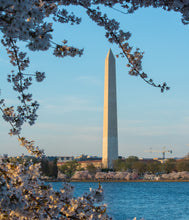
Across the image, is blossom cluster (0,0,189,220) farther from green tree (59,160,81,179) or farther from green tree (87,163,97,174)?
green tree (59,160,81,179)

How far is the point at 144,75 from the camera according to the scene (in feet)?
15.8

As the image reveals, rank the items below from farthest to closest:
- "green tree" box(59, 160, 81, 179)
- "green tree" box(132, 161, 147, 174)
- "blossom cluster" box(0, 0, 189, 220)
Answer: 1. "green tree" box(59, 160, 81, 179)
2. "green tree" box(132, 161, 147, 174)
3. "blossom cluster" box(0, 0, 189, 220)

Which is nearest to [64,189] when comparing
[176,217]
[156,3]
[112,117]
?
[156,3]

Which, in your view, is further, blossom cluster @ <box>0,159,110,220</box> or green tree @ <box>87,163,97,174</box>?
green tree @ <box>87,163,97,174</box>

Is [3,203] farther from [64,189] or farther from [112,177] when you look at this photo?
[112,177]

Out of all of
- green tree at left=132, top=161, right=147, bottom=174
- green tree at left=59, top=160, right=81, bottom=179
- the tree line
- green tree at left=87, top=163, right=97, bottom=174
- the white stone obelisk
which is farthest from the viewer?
green tree at left=59, top=160, right=81, bottom=179

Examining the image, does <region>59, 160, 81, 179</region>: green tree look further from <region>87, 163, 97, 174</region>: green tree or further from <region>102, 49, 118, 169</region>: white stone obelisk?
<region>102, 49, 118, 169</region>: white stone obelisk

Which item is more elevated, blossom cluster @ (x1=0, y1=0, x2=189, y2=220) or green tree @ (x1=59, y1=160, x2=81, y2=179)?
blossom cluster @ (x1=0, y1=0, x2=189, y2=220)

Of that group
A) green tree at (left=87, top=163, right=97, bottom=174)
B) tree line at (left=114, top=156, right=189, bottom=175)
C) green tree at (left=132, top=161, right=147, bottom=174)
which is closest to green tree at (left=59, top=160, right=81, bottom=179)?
green tree at (left=87, top=163, right=97, bottom=174)

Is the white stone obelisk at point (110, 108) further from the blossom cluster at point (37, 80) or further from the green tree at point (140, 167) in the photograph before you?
the blossom cluster at point (37, 80)

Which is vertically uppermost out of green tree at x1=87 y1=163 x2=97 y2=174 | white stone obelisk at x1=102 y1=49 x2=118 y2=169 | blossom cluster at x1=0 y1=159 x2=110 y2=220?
white stone obelisk at x1=102 y1=49 x2=118 y2=169

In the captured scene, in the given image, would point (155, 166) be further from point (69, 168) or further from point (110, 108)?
point (110, 108)

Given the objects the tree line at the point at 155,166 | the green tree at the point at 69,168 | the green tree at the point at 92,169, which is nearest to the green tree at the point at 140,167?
the tree line at the point at 155,166

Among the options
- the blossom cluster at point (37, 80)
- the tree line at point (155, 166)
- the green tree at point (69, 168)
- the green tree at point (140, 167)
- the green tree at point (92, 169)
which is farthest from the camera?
the green tree at point (69, 168)
